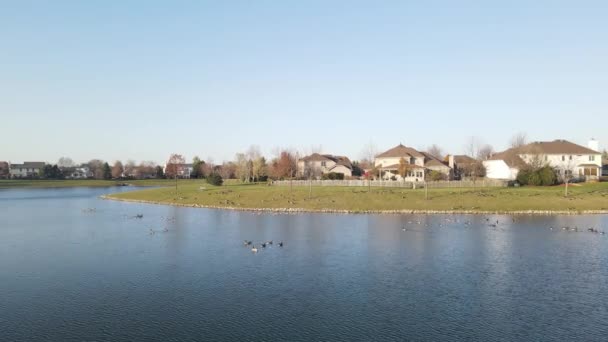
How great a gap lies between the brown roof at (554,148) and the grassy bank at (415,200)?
1989 cm

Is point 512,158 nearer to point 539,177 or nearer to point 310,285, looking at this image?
point 539,177

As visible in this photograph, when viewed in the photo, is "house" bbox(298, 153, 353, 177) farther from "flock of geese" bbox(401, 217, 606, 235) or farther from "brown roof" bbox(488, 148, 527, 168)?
"flock of geese" bbox(401, 217, 606, 235)

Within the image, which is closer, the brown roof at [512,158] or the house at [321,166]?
the brown roof at [512,158]

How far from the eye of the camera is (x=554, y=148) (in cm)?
11875

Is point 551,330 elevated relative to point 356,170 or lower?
lower

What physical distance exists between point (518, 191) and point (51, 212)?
81.9m

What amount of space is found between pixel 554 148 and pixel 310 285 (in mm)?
→ 106835

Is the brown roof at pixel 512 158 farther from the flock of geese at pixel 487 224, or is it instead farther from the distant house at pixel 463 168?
the flock of geese at pixel 487 224

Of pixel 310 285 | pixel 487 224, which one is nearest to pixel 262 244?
pixel 310 285

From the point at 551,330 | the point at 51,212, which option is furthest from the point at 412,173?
the point at 551,330

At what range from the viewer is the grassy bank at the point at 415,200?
74.6 m

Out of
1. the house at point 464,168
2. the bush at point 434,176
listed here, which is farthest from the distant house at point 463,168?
the bush at point 434,176

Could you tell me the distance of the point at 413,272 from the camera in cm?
3566

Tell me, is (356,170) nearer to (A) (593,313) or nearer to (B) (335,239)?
(B) (335,239)
